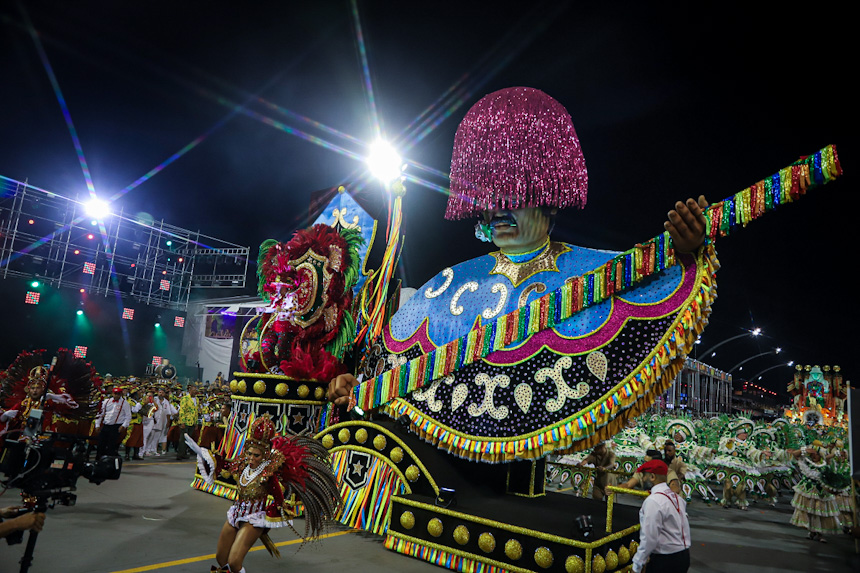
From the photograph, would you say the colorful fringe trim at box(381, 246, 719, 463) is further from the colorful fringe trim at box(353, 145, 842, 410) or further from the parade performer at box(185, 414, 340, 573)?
the parade performer at box(185, 414, 340, 573)

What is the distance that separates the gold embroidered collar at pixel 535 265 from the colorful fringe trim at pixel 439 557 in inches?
91.5

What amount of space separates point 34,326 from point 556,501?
22.9 metres

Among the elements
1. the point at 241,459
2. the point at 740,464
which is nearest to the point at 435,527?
the point at 241,459

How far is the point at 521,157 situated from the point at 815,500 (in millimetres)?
7538

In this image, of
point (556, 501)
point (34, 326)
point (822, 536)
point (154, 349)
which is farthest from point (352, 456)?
point (154, 349)

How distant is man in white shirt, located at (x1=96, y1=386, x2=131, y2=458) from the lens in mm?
9614

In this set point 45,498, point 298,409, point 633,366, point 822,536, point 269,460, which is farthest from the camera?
point 822,536

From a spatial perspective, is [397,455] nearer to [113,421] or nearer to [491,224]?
[491,224]

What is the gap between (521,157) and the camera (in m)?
4.78

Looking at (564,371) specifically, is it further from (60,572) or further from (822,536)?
(822,536)

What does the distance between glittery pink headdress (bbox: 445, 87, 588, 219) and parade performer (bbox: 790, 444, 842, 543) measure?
695cm

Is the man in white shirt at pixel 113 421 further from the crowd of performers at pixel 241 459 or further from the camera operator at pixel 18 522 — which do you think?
the camera operator at pixel 18 522

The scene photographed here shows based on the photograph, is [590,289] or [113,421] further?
[113,421]

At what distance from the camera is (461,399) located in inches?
179
